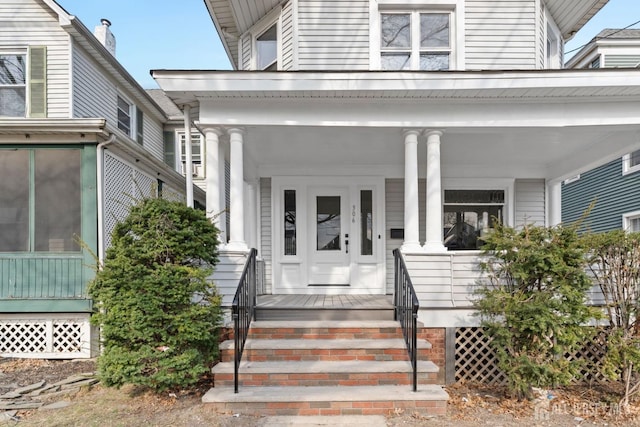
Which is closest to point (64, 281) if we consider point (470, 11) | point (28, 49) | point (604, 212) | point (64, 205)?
point (64, 205)

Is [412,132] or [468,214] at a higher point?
[412,132]

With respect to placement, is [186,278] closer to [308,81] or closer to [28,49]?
[308,81]

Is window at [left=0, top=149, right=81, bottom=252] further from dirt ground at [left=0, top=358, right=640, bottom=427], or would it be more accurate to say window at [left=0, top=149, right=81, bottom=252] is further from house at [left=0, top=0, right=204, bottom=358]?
dirt ground at [left=0, top=358, right=640, bottom=427]

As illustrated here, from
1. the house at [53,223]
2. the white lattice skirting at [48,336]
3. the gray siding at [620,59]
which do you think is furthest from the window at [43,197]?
the gray siding at [620,59]

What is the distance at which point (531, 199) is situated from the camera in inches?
284

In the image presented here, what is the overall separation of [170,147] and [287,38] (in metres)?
8.20

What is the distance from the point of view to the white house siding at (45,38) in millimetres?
7703

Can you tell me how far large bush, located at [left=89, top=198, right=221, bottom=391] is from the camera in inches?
145

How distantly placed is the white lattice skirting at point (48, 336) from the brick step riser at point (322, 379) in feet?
9.87

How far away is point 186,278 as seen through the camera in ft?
12.7

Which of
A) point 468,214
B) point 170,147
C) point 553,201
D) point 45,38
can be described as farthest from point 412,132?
point 170,147

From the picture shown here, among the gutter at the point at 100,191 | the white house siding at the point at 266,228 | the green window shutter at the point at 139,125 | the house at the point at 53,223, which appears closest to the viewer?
the house at the point at 53,223

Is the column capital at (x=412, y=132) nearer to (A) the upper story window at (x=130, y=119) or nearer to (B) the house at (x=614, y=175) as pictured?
(B) the house at (x=614, y=175)

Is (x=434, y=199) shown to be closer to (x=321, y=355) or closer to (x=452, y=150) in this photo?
(x=452, y=150)
